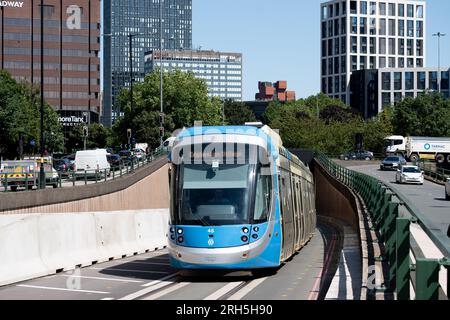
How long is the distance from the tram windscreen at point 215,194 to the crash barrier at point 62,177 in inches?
619

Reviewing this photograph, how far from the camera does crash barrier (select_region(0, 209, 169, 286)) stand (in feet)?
58.5

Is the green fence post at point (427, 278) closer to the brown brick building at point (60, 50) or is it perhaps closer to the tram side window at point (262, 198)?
the tram side window at point (262, 198)

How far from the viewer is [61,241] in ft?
66.9

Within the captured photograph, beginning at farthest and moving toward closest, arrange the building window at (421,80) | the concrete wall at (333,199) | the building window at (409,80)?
the building window at (409,80)
the building window at (421,80)
the concrete wall at (333,199)

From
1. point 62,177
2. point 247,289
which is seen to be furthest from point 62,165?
point 247,289

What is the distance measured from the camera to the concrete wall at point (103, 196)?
31.6m

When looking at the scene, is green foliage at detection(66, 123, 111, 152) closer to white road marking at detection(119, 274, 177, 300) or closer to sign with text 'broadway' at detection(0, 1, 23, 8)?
sign with text 'broadway' at detection(0, 1, 23, 8)

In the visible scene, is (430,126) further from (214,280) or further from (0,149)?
(214,280)

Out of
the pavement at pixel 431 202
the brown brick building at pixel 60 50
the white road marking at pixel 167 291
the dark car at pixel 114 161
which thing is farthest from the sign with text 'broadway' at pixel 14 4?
the white road marking at pixel 167 291

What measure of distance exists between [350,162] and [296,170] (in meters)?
78.6

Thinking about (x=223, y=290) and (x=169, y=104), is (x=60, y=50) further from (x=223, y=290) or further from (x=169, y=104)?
(x=223, y=290)

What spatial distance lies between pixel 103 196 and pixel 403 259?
3455cm

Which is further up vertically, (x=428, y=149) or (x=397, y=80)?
(x=397, y=80)
